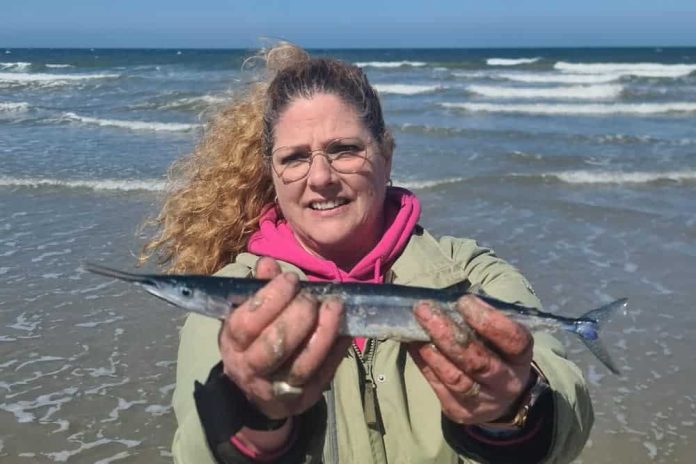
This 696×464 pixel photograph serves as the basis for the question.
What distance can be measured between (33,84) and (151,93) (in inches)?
387

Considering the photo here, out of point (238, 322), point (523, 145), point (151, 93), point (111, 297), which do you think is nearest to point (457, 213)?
point (111, 297)

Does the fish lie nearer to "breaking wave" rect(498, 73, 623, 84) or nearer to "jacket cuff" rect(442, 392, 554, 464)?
"jacket cuff" rect(442, 392, 554, 464)

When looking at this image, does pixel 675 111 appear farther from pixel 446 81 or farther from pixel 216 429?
pixel 216 429

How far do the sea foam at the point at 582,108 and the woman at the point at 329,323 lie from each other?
73.8 ft

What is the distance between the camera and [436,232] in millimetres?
10477

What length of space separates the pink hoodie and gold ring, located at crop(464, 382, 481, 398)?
2.39 feet

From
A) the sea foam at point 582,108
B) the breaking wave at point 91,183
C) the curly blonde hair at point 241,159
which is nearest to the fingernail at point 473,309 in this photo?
the curly blonde hair at point 241,159

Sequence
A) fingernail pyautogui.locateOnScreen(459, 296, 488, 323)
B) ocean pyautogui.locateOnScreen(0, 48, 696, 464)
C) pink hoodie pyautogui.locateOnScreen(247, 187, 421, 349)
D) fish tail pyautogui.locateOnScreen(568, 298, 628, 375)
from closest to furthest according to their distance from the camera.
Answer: fingernail pyautogui.locateOnScreen(459, 296, 488, 323)
fish tail pyautogui.locateOnScreen(568, 298, 628, 375)
pink hoodie pyautogui.locateOnScreen(247, 187, 421, 349)
ocean pyautogui.locateOnScreen(0, 48, 696, 464)

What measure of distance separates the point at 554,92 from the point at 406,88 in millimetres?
6633

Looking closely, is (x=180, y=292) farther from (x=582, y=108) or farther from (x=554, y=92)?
(x=554, y=92)

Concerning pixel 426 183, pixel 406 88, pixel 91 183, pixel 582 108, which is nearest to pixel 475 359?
pixel 426 183

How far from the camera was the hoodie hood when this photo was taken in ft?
10.2

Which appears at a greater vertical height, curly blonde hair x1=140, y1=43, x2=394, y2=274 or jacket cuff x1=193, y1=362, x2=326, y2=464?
curly blonde hair x1=140, y1=43, x2=394, y2=274

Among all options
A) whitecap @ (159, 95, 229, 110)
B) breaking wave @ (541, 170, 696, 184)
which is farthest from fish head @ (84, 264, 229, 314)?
whitecap @ (159, 95, 229, 110)
